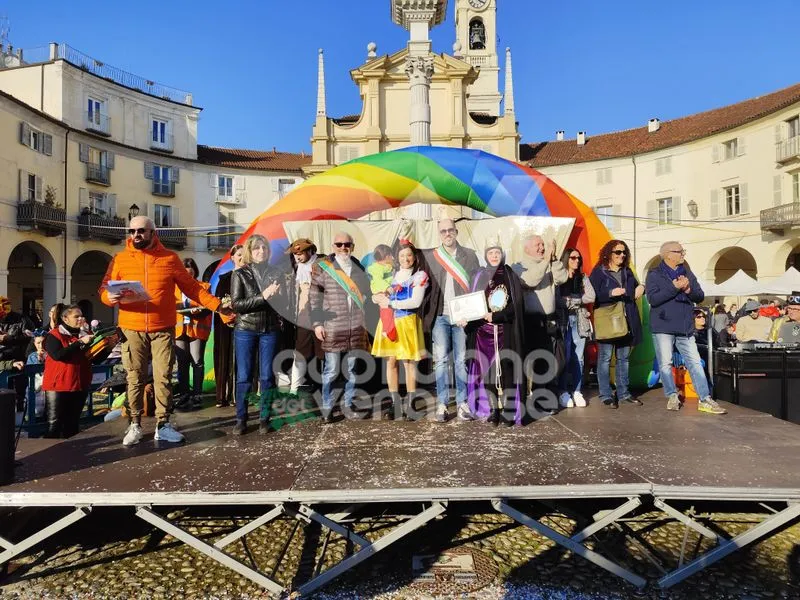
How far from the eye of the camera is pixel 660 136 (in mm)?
33344

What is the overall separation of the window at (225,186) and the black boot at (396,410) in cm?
3383

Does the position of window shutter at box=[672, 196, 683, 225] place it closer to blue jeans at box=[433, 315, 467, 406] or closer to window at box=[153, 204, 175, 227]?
blue jeans at box=[433, 315, 467, 406]

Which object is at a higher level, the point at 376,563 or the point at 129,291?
the point at 129,291

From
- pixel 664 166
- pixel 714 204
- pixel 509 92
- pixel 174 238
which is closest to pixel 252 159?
pixel 174 238

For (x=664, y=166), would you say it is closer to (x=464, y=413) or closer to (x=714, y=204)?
(x=714, y=204)

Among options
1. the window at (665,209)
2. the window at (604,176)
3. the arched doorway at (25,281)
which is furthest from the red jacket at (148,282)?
the window at (604,176)

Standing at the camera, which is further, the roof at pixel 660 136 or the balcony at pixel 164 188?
the balcony at pixel 164 188

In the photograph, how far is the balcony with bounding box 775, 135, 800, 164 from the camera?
78.2 feet

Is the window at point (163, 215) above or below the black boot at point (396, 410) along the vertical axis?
above

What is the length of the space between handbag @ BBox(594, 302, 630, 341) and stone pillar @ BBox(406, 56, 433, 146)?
7.93 meters

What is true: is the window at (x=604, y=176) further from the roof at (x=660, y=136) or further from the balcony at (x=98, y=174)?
the balcony at (x=98, y=174)

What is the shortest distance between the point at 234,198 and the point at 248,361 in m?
33.9

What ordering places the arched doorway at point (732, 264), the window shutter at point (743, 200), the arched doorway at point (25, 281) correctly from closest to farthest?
the window shutter at point (743, 200) < the arched doorway at point (25, 281) < the arched doorway at point (732, 264)

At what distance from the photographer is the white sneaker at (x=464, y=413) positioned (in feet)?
17.4
